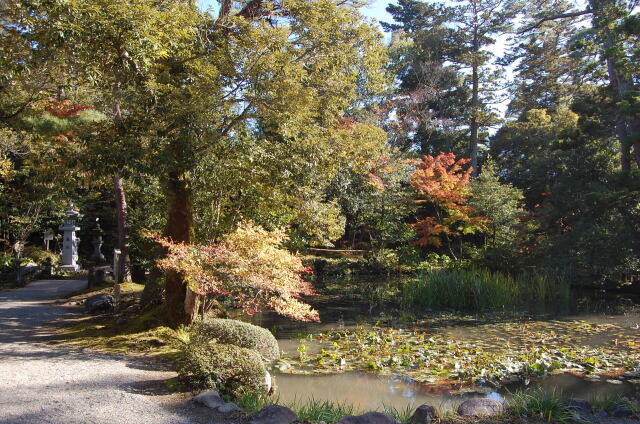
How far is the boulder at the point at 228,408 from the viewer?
3.95 m

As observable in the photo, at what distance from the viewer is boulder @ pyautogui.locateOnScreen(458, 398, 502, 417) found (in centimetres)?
392

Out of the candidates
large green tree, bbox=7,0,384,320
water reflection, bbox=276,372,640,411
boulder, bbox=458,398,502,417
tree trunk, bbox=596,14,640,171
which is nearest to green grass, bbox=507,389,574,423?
boulder, bbox=458,398,502,417

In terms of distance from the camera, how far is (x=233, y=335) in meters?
5.78

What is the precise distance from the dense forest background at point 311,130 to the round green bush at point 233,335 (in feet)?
6.06

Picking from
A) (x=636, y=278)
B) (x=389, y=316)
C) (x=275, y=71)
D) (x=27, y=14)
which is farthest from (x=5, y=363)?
(x=636, y=278)

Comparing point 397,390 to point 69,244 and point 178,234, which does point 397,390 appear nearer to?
point 178,234

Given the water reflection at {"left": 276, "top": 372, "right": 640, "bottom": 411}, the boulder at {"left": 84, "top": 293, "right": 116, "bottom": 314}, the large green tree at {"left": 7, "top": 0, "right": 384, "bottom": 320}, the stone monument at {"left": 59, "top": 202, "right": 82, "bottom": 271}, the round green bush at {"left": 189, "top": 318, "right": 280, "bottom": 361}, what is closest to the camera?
the water reflection at {"left": 276, "top": 372, "right": 640, "bottom": 411}

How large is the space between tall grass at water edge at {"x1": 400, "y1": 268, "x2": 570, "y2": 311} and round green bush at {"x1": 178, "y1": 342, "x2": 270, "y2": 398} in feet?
25.3

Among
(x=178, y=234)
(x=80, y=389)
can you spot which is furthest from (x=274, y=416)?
(x=178, y=234)

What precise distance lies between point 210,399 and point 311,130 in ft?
14.3

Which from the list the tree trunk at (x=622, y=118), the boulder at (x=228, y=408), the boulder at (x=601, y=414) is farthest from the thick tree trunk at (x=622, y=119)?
the boulder at (x=228, y=408)

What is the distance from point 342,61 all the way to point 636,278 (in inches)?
501

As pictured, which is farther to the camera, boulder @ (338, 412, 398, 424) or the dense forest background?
the dense forest background

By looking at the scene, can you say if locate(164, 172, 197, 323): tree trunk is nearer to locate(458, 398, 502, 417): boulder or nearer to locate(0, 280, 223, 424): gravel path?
locate(0, 280, 223, 424): gravel path
